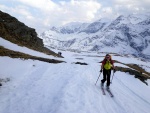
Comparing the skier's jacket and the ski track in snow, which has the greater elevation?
the skier's jacket

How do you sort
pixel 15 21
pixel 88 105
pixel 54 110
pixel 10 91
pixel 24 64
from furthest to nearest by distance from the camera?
pixel 15 21, pixel 24 64, pixel 10 91, pixel 88 105, pixel 54 110

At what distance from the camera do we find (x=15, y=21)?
195 ft

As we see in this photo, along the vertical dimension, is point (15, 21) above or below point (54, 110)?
above

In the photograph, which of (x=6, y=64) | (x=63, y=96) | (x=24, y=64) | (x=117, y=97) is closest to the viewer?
(x=63, y=96)

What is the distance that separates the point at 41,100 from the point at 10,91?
270 centimetres

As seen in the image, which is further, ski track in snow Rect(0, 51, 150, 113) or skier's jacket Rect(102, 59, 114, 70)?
skier's jacket Rect(102, 59, 114, 70)

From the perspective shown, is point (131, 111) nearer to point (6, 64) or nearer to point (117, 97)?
point (117, 97)

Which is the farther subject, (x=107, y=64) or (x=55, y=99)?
(x=107, y=64)

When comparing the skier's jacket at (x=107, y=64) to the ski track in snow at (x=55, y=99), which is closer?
the ski track in snow at (x=55, y=99)

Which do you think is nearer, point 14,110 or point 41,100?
point 14,110

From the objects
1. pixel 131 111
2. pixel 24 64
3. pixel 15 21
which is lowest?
pixel 131 111

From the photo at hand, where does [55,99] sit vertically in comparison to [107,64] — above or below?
below

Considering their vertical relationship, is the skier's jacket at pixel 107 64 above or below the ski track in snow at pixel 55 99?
above

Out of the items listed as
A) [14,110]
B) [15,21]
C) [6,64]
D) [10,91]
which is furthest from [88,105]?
[15,21]
